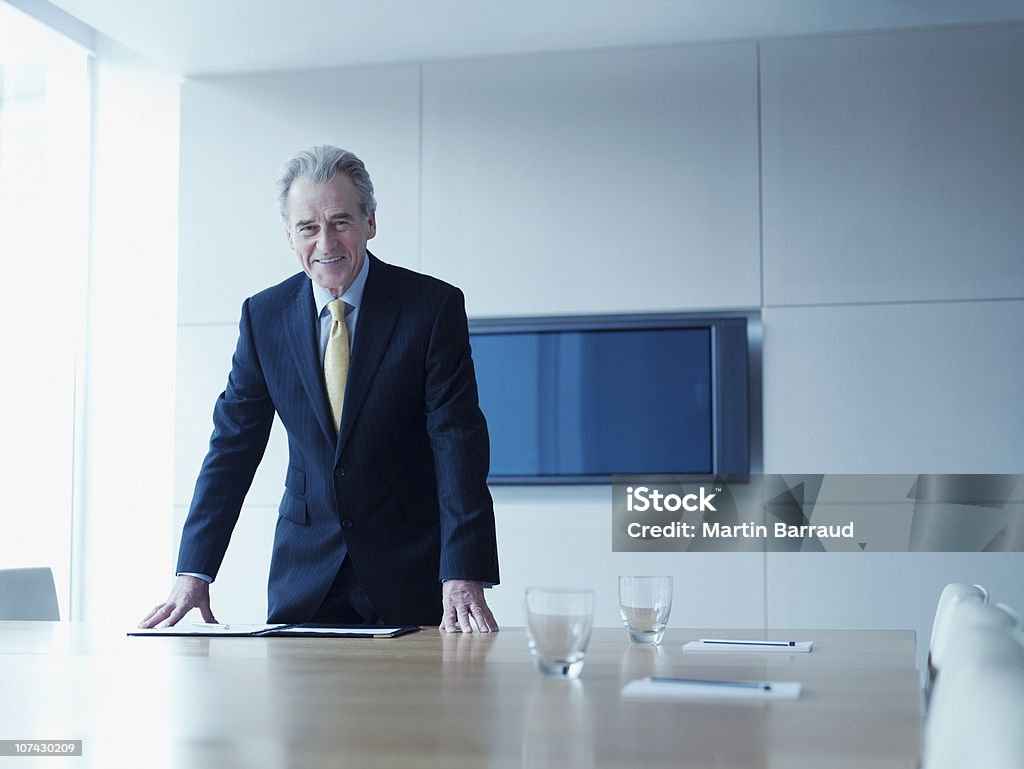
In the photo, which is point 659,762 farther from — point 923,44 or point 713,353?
point 923,44

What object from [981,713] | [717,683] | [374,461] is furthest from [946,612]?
[374,461]

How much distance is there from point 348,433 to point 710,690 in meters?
1.25

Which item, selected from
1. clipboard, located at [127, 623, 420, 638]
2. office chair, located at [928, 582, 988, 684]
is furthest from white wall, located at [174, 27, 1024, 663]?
office chair, located at [928, 582, 988, 684]

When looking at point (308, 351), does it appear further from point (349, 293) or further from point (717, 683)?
point (717, 683)

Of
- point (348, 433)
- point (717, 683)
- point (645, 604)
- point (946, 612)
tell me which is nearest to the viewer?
point (717, 683)

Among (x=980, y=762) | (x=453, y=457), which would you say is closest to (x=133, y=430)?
(x=453, y=457)

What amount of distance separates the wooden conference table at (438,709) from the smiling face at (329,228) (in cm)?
95

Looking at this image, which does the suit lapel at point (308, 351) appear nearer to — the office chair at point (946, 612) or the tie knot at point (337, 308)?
the tie knot at point (337, 308)

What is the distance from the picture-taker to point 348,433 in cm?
228

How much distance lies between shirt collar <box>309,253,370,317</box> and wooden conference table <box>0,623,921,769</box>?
0.93 metres

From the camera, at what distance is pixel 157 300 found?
509 cm

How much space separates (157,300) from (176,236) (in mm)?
287

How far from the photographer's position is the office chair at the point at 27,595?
8.83 ft

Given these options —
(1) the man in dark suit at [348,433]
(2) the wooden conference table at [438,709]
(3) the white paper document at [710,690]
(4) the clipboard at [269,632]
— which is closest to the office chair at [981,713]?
(2) the wooden conference table at [438,709]
